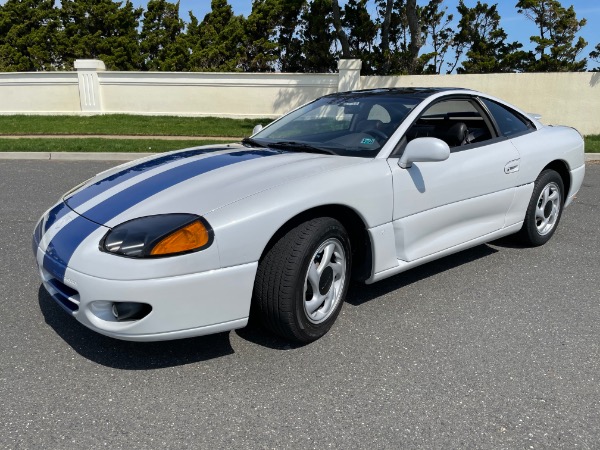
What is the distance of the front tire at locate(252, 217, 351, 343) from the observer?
2770mm

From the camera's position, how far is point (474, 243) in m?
4.00

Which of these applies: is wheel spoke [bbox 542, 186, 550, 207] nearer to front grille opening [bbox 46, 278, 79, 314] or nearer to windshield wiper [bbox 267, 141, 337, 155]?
windshield wiper [bbox 267, 141, 337, 155]

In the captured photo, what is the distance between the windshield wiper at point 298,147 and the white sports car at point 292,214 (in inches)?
0.5

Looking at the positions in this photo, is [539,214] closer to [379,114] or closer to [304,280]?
[379,114]

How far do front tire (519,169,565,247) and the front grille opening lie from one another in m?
3.53

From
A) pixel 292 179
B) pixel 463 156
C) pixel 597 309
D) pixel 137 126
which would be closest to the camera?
pixel 292 179

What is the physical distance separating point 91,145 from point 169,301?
9560mm

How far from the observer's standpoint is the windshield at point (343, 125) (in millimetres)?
3574

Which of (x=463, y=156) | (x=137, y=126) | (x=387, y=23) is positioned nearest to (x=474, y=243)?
(x=463, y=156)

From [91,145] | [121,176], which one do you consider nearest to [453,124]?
[121,176]

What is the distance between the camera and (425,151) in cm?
325

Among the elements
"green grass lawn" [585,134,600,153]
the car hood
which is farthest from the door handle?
"green grass lawn" [585,134,600,153]

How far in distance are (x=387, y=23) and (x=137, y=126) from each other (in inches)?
377

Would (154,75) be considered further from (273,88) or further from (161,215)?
(161,215)
